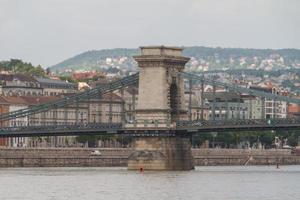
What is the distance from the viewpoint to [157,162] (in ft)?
376

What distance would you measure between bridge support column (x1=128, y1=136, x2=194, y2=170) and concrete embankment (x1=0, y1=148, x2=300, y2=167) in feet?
51.0

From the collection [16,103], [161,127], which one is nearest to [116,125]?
[161,127]

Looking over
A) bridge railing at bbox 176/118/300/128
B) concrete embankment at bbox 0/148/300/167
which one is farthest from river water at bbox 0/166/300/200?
concrete embankment at bbox 0/148/300/167

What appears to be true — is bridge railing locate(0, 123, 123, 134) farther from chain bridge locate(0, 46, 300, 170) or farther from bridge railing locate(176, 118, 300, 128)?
bridge railing locate(176, 118, 300, 128)

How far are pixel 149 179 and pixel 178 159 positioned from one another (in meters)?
15.9

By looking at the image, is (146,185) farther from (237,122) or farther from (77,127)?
(77,127)

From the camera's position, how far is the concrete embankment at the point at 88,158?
13200 cm

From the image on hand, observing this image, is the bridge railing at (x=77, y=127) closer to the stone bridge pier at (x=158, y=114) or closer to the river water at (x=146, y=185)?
the stone bridge pier at (x=158, y=114)

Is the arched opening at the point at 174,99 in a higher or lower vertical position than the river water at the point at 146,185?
higher

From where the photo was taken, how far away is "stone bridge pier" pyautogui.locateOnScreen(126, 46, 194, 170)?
115 metres

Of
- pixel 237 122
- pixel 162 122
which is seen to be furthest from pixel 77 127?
pixel 237 122

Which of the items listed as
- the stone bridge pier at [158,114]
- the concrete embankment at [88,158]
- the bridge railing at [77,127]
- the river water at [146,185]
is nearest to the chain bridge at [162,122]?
the stone bridge pier at [158,114]

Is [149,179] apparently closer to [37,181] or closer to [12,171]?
[37,181]

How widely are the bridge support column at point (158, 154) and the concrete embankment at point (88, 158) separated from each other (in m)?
15.5
